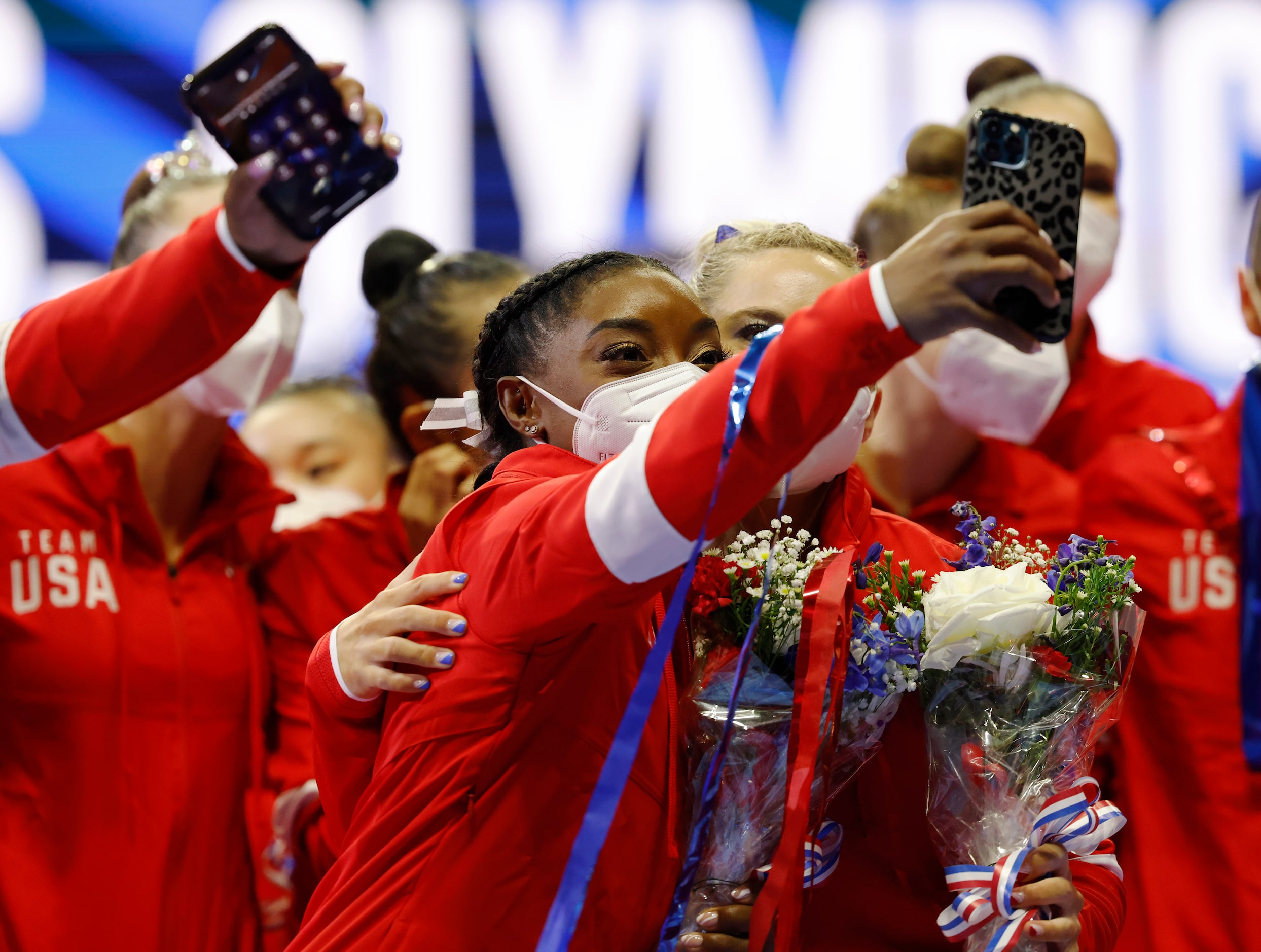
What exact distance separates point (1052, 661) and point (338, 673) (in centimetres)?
84

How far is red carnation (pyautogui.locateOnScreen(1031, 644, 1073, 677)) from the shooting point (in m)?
1.60

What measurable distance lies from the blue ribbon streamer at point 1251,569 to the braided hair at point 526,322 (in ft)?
4.10

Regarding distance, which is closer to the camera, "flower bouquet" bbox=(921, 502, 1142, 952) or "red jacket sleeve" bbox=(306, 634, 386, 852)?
"flower bouquet" bbox=(921, 502, 1142, 952)

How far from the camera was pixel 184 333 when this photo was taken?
1.79 metres

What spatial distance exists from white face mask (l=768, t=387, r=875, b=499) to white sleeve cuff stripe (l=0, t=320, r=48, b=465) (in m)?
1.03

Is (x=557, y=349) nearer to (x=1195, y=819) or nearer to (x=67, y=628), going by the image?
(x=67, y=628)

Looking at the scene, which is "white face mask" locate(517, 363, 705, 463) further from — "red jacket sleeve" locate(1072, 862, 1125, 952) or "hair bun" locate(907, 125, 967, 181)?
"hair bun" locate(907, 125, 967, 181)

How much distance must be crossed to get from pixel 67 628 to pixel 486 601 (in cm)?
122

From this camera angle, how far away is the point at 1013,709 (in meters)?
1.61

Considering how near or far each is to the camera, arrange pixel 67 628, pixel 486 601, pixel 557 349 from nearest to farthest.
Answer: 1. pixel 486 601
2. pixel 557 349
3. pixel 67 628

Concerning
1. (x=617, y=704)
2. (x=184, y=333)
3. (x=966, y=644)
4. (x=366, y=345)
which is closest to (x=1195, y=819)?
(x=966, y=644)

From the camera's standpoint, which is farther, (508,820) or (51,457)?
(51,457)

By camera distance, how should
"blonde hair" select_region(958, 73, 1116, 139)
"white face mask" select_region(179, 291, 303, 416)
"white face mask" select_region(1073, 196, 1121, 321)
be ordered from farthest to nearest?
"blonde hair" select_region(958, 73, 1116, 139), "white face mask" select_region(1073, 196, 1121, 321), "white face mask" select_region(179, 291, 303, 416)

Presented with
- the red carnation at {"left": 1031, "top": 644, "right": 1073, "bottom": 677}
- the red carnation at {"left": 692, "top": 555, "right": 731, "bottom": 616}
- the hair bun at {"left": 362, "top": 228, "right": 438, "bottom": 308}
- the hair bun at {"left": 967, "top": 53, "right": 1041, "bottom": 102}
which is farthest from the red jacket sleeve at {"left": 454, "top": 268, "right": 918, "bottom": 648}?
the hair bun at {"left": 967, "top": 53, "right": 1041, "bottom": 102}
